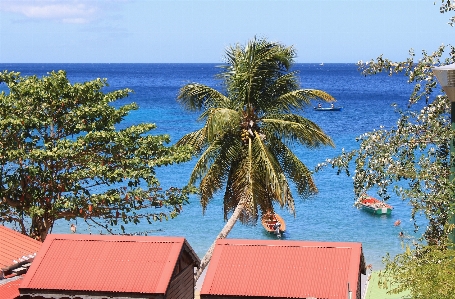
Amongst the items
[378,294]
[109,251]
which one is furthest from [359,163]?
[378,294]

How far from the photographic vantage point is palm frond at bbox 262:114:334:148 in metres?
20.1

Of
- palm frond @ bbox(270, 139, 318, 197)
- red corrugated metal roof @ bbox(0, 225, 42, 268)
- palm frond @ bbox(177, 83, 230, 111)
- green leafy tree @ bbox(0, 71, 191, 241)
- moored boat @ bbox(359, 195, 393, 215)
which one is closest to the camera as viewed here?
red corrugated metal roof @ bbox(0, 225, 42, 268)

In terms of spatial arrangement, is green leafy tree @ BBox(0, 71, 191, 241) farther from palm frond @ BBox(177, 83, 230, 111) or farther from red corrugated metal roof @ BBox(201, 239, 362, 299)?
red corrugated metal roof @ BBox(201, 239, 362, 299)

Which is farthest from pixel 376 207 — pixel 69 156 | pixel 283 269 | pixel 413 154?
pixel 283 269

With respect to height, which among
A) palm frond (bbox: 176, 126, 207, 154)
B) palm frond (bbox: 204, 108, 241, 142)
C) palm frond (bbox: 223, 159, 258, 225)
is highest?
palm frond (bbox: 204, 108, 241, 142)

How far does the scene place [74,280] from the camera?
11.6 metres

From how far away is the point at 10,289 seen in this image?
478 inches

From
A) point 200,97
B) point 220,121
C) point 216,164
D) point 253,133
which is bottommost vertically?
point 216,164

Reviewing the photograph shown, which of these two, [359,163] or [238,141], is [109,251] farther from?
[238,141]

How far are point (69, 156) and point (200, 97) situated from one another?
19.6 ft

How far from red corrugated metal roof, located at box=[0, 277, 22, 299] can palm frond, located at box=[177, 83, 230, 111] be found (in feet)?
32.5

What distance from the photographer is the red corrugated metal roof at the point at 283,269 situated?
35.7ft

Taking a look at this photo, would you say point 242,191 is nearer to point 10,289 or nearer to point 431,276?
point 10,289

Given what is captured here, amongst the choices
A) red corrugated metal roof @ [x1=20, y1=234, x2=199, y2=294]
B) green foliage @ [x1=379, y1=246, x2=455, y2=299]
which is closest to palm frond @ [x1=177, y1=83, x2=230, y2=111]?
red corrugated metal roof @ [x1=20, y1=234, x2=199, y2=294]
